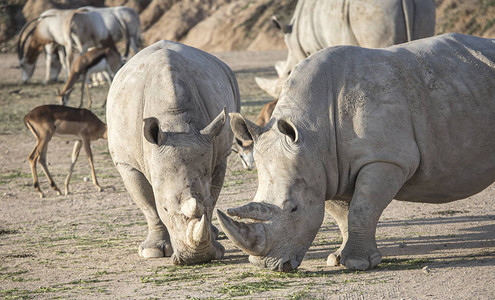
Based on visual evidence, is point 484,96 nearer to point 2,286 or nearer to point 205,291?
point 205,291

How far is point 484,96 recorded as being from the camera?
6551 mm

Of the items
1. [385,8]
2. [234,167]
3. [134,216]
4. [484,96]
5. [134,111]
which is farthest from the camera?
[234,167]

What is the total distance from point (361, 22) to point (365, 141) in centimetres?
605

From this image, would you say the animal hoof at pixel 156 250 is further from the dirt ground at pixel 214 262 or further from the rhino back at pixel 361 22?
the rhino back at pixel 361 22

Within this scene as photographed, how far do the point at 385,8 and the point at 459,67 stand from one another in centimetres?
509

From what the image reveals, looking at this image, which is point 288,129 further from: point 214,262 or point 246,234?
point 214,262

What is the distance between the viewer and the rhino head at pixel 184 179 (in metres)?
6.38

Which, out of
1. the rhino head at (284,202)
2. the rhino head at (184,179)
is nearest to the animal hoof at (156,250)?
the rhino head at (184,179)

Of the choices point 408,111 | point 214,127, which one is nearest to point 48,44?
point 214,127

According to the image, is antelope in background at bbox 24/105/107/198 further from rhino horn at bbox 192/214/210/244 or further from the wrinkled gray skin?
rhino horn at bbox 192/214/210/244

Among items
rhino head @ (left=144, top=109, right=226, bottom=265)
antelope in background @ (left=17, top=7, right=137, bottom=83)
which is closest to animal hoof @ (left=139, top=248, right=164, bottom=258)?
rhino head @ (left=144, top=109, right=226, bottom=265)

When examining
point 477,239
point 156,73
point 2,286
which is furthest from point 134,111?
point 477,239

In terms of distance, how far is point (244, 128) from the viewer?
21.1 feet

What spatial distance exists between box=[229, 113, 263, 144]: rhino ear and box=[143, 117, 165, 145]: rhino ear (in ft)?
2.06
